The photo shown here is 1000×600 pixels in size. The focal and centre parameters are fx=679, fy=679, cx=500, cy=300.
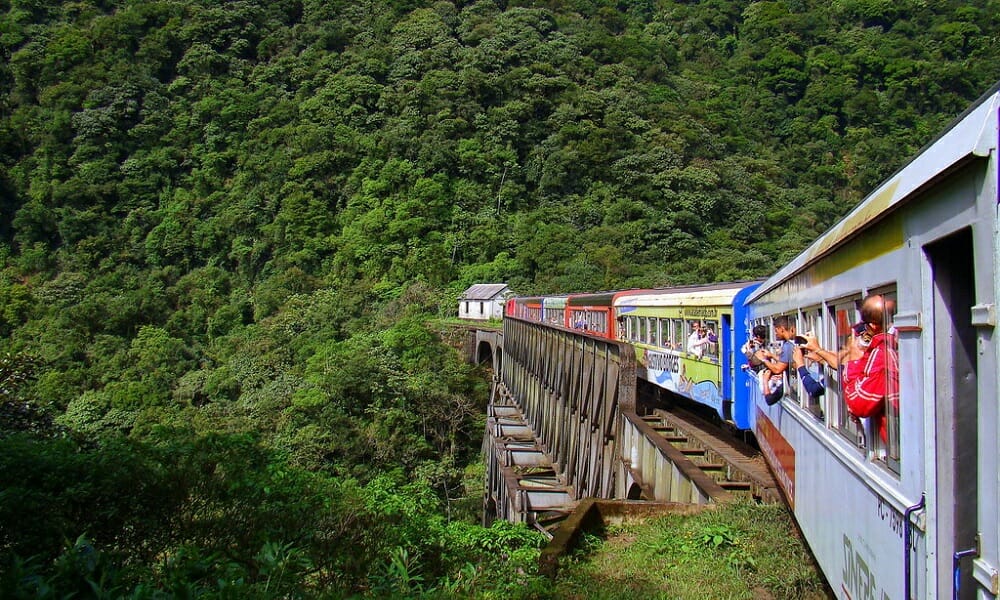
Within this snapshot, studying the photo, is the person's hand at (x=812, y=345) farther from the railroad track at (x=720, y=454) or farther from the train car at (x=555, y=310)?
the train car at (x=555, y=310)

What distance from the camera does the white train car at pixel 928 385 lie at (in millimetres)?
2109

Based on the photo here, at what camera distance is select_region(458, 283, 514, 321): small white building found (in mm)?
41281

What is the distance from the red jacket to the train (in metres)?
0.01

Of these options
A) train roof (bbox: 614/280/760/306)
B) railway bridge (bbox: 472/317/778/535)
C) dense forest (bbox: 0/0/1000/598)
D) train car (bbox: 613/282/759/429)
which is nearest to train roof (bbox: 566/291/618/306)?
train roof (bbox: 614/280/760/306)

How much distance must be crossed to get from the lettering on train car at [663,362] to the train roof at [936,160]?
30.7 ft

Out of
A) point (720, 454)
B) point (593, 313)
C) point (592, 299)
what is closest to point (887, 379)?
point (720, 454)

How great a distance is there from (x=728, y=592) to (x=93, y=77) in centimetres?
7026


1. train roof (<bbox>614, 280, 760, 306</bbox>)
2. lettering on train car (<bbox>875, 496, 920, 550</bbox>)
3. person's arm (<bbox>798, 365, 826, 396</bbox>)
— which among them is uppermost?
train roof (<bbox>614, 280, 760, 306</bbox>)

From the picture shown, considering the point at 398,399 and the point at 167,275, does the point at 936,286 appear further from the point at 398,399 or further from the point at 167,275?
the point at 167,275

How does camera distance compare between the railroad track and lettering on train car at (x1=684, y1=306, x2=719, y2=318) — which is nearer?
the railroad track

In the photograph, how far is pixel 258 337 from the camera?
123 feet

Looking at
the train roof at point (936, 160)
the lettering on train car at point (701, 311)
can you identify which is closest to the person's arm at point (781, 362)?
the train roof at point (936, 160)

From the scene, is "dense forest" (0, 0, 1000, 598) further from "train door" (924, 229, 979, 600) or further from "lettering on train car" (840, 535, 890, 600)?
"train door" (924, 229, 979, 600)

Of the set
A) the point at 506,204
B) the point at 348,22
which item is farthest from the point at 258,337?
the point at 348,22
